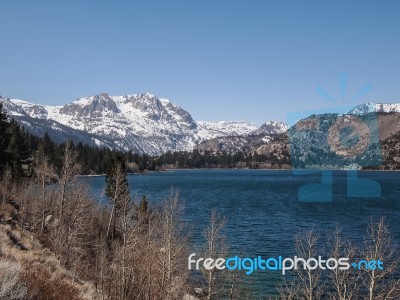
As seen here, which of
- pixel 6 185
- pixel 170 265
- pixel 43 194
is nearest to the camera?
Result: pixel 170 265

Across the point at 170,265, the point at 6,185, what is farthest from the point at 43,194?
the point at 170,265

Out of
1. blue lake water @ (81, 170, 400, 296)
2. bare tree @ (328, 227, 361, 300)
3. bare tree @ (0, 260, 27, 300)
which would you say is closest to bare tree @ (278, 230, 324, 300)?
bare tree @ (328, 227, 361, 300)

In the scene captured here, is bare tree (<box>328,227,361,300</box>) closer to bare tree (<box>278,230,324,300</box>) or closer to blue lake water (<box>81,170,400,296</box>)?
bare tree (<box>278,230,324,300</box>)

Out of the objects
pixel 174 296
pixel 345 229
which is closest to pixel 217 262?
pixel 174 296

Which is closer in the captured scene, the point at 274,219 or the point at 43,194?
the point at 43,194

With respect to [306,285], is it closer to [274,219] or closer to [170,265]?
[170,265]

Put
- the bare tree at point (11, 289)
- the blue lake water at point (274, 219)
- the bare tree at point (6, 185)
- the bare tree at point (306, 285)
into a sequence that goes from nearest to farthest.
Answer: the bare tree at point (11, 289)
the bare tree at point (306, 285)
the blue lake water at point (274, 219)
the bare tree at point (6, 185)

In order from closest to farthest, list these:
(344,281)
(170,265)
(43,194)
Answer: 1. (344,281)
2. (170,265)
3. (43,194)

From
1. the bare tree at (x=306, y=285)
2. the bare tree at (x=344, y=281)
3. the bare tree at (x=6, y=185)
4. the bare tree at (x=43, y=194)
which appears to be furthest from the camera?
the bare tree at (x=6, y=185)

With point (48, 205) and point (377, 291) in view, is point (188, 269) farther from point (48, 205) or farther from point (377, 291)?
point (48, 205)

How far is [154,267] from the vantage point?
3369 cm

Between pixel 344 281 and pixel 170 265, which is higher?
pixel 170 265

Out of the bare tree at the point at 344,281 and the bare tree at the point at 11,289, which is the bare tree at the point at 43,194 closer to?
the bare tree at the point at 344,281

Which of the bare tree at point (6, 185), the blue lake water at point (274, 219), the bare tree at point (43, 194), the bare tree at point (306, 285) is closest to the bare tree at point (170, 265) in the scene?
the blue lake water at point (274, 219)
